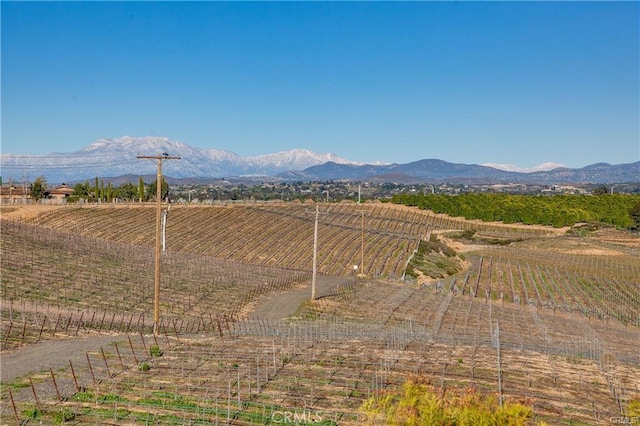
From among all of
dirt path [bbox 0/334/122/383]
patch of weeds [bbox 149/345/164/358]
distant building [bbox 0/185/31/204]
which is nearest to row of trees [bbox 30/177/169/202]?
distant building [bbox 0/185/31/204]

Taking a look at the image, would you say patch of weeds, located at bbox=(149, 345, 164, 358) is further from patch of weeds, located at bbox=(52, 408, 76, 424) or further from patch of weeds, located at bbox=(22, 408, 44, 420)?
patch of weeds, located at bbox=(22, 408, 44, 420)

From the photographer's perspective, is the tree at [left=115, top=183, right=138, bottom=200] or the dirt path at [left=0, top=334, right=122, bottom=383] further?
the tree at [left=115, top=183, right=138, bottom=200]

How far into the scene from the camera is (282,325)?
39.7m

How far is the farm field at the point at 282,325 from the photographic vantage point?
71.5 feet

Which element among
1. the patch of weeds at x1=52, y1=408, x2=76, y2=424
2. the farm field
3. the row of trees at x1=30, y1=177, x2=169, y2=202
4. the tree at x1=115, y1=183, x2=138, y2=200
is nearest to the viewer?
the patch of weeds at x1=52, y1=408, x2=76, y2=424

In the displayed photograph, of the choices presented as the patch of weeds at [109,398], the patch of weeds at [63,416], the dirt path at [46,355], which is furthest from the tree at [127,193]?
the patch of weeds at [63,416]

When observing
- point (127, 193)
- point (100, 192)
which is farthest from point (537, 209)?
point (100, 192)

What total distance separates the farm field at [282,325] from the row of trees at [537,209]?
159 feet

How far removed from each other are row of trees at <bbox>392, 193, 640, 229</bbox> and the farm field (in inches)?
1907

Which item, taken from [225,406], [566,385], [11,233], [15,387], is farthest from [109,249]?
[566,385]

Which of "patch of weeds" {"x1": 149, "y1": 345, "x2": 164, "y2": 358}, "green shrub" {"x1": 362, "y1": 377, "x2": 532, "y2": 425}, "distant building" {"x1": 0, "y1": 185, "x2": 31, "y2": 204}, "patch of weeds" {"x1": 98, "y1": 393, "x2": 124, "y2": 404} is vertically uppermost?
"distant building" {"x1": 0, "y1": 185, "x2": 31, "y2": 204}

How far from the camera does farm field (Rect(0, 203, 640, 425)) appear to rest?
21.8 meters

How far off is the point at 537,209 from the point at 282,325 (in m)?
125

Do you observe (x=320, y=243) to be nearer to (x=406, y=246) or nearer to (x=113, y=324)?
(x=406, y=246)
